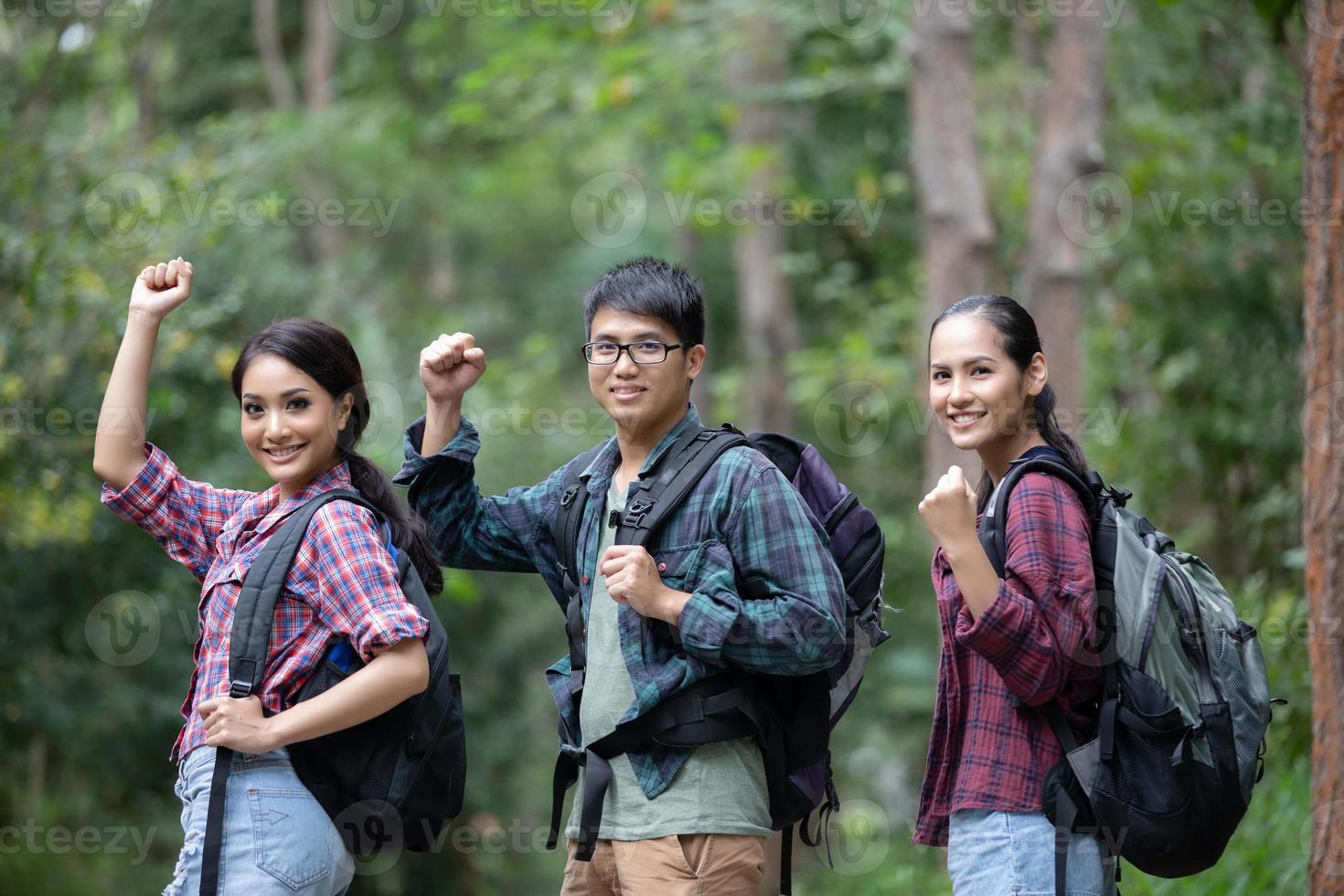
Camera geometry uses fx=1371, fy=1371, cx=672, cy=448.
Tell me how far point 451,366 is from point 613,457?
0.41 metres

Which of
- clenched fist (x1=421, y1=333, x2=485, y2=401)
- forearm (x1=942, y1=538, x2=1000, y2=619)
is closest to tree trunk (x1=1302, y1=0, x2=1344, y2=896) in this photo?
forearm (x1=942, y1=538, x2=1000, y2=619)

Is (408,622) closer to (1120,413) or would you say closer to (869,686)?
(1120,413)

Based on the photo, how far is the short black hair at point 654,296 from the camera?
2.90 metres

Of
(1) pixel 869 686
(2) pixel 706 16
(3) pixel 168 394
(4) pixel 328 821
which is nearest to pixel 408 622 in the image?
(4) pixel 328 821

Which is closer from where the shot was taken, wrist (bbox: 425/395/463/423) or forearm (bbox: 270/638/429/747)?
forearm (bbox: 270/638/429/747)

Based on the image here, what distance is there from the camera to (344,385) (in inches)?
116

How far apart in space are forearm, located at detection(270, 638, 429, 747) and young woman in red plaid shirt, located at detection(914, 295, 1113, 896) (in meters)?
1.02

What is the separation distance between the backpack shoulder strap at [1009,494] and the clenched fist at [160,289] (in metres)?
1.79

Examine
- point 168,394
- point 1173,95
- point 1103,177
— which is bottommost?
point 168,394

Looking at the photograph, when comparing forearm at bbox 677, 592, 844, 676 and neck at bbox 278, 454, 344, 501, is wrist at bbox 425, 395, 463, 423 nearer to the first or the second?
neck at bbox 278, 454, 344, 501

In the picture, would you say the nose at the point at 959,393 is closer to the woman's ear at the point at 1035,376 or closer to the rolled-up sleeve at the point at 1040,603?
the woman's ear at the point at 1035,376

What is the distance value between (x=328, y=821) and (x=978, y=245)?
586 centimetres

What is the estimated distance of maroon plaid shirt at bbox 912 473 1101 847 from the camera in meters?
2.54

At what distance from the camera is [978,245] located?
7.66m
